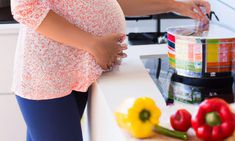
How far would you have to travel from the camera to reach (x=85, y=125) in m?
1.44

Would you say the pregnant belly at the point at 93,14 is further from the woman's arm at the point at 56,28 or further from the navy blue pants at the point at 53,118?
the navy blue pants at the point at 53,118

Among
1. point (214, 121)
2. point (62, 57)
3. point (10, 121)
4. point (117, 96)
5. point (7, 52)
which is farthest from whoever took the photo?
point (10, 121)

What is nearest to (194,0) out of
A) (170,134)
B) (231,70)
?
(231,70)

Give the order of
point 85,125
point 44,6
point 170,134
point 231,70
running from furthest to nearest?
point 85,125
point 231,70
point 44,6
point 170,134

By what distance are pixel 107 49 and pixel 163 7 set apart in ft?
1.27

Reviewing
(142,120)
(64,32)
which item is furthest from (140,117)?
(64,32)

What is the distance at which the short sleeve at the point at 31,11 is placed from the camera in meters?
0.97

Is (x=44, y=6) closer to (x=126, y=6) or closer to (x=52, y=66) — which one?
(x=52, y=66)

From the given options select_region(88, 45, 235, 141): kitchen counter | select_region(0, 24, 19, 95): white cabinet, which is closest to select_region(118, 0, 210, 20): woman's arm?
select_region(88, 45, 235, 141): kitchen counter

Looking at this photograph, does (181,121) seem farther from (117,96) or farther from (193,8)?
(193,8)

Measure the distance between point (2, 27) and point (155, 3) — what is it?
76 cm

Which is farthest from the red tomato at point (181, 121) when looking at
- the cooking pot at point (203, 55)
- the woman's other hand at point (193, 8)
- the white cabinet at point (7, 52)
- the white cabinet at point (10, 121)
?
the white cabinet at point (10, 121)

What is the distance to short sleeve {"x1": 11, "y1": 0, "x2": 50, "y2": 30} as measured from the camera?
3.18 feet

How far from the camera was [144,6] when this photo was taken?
53.1 inches
